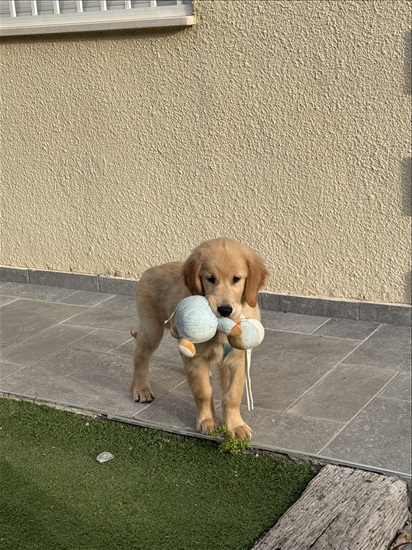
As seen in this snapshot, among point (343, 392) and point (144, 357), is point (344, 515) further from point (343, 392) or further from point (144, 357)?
point (144, 357)

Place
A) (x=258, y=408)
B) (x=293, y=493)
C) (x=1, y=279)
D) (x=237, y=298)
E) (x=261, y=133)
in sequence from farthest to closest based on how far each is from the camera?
(x=1, y=279)
(x=261, y=133)
(x=258, y=408)
(x=237, y=298)
(x=293, y=493)

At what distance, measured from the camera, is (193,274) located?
5250mm

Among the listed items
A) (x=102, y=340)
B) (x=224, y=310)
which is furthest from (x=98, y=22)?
(x=224, y=310)

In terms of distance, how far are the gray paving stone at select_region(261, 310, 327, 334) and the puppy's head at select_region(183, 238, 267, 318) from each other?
222cm

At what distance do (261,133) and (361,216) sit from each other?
112cm

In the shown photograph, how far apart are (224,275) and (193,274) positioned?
7.2 inches

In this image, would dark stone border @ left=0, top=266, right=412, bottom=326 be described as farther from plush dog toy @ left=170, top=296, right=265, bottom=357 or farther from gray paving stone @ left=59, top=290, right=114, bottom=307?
plush dog toy @ left=170, top=296, right=265, bottom=357

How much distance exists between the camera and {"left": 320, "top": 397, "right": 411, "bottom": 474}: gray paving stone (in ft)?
16.9

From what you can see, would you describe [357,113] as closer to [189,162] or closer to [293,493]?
[189,162]

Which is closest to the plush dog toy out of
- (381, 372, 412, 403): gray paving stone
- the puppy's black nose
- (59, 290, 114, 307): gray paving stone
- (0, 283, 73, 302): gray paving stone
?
the puppy's black nose

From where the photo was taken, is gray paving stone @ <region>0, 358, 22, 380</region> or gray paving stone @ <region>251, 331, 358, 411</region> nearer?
gray paving stone @ <region>251, 331, 358, 411</region>

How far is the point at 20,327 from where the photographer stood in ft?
26.0

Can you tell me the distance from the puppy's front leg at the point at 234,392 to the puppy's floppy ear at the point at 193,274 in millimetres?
457

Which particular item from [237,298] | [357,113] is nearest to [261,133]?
[357,113]
